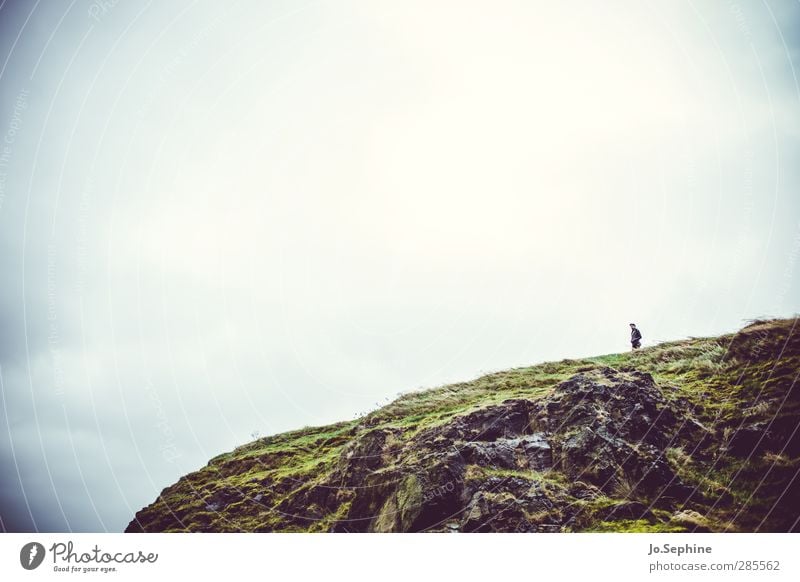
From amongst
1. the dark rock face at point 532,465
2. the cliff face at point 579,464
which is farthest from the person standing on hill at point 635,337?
the dark rock face at point 532,465

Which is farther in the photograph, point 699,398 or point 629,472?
point 699,398

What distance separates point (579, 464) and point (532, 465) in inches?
54.2

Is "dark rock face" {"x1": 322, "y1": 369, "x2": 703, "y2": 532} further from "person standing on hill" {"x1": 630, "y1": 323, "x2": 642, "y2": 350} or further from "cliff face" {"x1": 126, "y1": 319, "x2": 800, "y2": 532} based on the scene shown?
"person standing on hill" {"x1": 630, "y1": 323, "x2": 642, "y2": 350}

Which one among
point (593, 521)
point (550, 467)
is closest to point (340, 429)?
point (550, 467)

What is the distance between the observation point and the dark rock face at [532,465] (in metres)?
13.6

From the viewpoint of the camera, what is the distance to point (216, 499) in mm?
20922

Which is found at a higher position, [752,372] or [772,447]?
[752,372]

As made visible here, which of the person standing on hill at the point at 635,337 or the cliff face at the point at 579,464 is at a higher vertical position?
the person standing on hill at the point at 635,337

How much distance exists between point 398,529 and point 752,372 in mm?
13282

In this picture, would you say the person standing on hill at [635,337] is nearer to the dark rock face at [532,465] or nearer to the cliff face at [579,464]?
the cliff face at [579,464]

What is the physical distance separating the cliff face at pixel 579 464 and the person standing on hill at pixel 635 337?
3147mm

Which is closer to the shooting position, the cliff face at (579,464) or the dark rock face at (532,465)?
the cliff face at (579,464)

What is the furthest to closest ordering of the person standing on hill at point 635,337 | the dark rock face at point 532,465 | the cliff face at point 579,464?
the person standing on hill at point 635,337, the dark rock face at point 532,465, the cliff face at point 579,464
